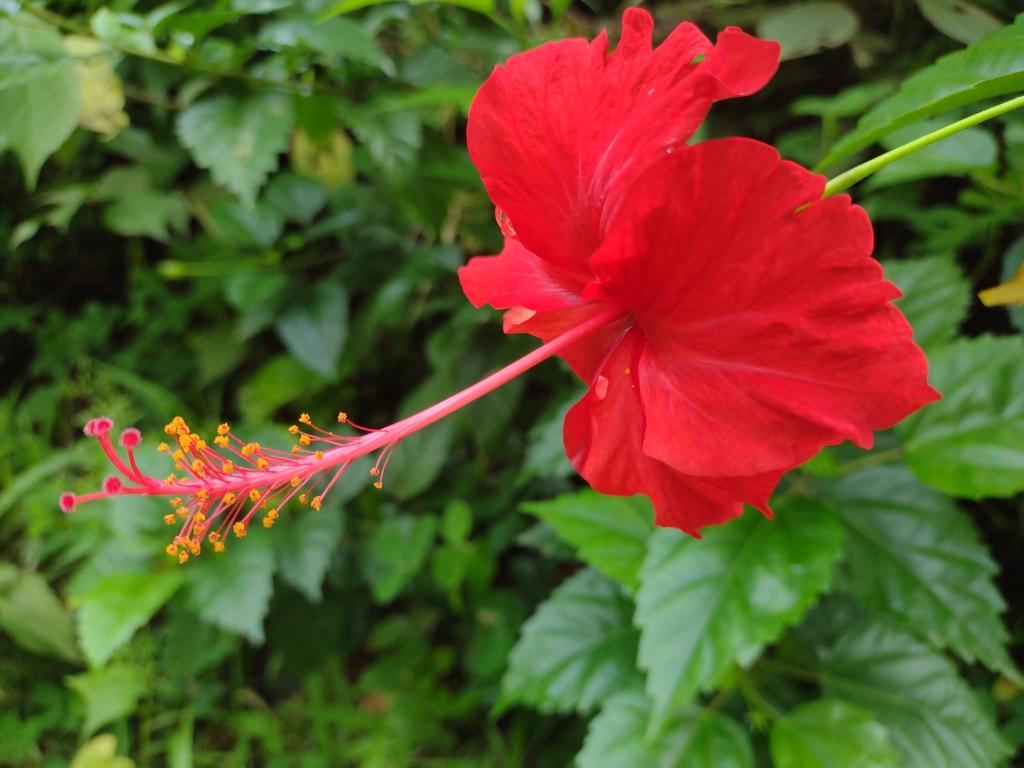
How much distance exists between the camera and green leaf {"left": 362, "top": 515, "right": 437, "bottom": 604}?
3.47 ft

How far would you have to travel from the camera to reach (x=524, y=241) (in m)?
0.39

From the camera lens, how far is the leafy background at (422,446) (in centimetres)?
59

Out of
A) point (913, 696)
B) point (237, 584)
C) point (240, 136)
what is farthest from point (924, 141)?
point (237, 584)

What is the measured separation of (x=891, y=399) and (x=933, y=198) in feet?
2.26

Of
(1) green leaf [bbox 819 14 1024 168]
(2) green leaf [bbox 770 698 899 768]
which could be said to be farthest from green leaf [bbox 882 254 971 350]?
(2) green leaf [bbox 770 698 899 768]

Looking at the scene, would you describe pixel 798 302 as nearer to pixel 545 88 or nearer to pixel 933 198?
pixel 545 88

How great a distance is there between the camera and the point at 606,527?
0.73 metres

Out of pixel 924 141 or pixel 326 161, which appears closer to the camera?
pixel 924 141

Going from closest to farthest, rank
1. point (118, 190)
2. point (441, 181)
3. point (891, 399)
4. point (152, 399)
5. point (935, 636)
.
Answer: point (891, 399), point (935, 636), point (441, 181), point (118, 190), point (152, 399)

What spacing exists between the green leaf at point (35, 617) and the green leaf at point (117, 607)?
0.92ft

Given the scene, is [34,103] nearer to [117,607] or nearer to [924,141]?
[117,607]

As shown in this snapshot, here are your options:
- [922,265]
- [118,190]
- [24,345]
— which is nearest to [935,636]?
[922,265]

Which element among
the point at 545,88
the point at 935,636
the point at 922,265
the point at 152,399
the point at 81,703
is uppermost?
the point at 545,88

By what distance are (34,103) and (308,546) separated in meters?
0.72
